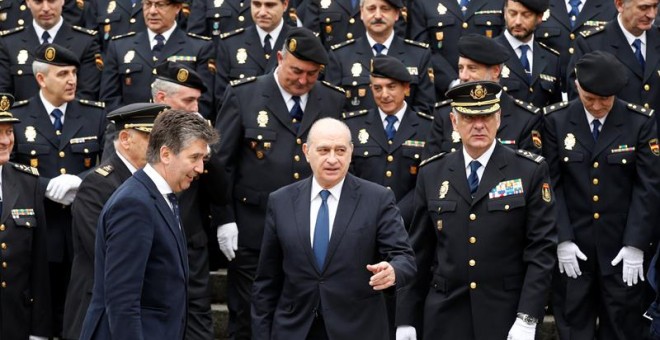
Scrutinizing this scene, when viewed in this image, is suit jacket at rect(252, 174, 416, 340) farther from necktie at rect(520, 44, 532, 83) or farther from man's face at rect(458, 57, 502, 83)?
necktie at rect(520, 44, 532, 83)

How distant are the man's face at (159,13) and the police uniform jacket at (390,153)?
7.64 feet

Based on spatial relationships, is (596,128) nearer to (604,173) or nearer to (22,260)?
(604,173)

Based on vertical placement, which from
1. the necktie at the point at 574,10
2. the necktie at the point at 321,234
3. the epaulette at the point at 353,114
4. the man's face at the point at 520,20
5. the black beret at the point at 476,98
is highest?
the necktie at the point at 574,10

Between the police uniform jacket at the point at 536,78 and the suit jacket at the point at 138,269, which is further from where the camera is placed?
the police uniform jacket at the point at 536,78

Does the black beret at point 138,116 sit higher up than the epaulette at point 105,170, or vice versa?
the black beret at point 138,116

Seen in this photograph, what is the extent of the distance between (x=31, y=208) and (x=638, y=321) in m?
4.44

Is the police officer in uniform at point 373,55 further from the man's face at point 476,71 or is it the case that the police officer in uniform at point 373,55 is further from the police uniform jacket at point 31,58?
the police uniform jacket at point 31,58

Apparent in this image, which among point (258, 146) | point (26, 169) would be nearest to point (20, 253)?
point (26, 169)

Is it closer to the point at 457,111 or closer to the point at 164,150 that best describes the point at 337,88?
the point at 457,111

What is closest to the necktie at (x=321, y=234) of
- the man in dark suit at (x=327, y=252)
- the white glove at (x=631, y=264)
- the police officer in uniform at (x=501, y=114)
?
the man in dark suit at (x=327, y=252)

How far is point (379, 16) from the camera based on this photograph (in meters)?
10.2

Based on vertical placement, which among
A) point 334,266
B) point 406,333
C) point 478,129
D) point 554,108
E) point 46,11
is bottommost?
point 406,333

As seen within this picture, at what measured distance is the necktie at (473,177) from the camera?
7.96 m

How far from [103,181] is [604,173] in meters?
3.65
